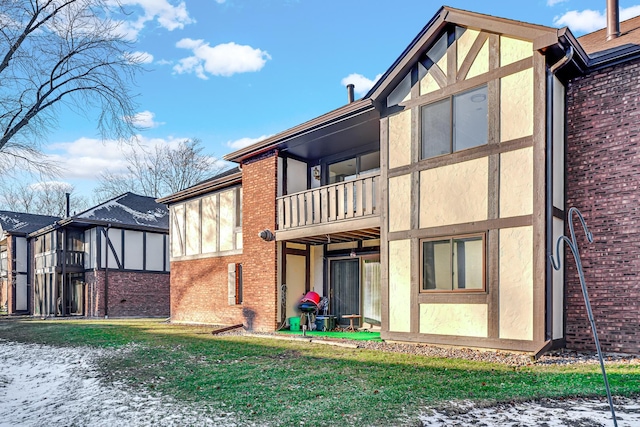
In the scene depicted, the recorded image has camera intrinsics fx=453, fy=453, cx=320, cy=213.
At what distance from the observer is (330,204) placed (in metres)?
11.7

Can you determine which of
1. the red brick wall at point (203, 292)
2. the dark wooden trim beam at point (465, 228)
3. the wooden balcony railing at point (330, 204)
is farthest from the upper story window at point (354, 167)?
the red brick wall at point (203, 292)

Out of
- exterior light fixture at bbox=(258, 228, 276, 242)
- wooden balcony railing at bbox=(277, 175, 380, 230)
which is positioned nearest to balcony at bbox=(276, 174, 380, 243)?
wooden balcony railing at bbox=(277, 175, 380, 230)

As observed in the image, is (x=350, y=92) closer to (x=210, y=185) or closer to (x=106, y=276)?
(x=210, y=185)

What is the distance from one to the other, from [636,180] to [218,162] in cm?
3114

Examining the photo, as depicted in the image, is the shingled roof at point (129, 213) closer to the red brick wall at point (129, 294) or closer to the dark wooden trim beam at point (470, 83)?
the red brick wall at point (129, 294)

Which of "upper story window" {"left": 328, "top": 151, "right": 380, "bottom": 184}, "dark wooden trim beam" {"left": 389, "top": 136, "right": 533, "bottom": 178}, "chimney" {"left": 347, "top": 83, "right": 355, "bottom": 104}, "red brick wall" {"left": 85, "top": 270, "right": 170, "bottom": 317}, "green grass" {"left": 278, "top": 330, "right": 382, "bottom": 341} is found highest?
"chimney" {"left": 347, "top": 83, "right": 355, "bottom": 104}

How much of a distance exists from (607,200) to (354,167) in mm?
6641

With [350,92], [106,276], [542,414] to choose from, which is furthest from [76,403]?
[106,276]

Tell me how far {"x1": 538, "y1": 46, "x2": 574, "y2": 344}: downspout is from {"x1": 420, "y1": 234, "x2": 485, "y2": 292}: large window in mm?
1126

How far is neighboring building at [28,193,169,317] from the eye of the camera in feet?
76.0

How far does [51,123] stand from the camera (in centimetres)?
1099

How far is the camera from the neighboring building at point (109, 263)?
23.2 metres

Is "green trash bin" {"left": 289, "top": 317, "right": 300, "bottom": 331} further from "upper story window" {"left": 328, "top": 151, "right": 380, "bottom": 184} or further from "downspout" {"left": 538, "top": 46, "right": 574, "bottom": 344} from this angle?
"downspout" {"left": 538, "top": 46, "right": 574, "bottom": 344}

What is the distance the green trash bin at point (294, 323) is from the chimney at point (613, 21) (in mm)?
10273
